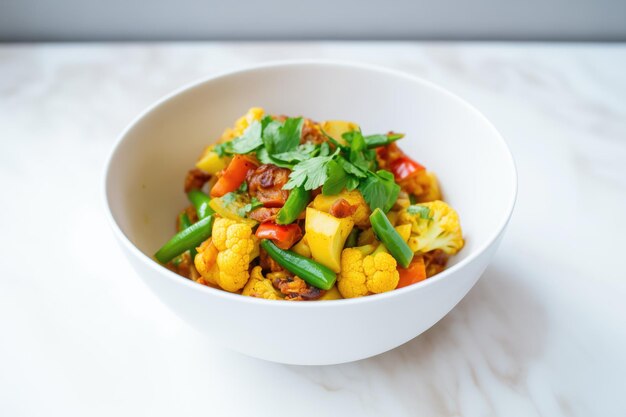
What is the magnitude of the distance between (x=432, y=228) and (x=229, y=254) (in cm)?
53

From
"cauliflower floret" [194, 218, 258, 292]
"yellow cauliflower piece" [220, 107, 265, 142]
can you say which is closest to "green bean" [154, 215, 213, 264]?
"cauliflower floret" [194, 218, 258, 292]

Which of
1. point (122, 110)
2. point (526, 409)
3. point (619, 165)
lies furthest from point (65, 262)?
Answer: point (619, 165)

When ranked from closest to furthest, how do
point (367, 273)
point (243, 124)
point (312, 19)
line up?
point (367, 273) < point (243, 124) < point (312, 19)

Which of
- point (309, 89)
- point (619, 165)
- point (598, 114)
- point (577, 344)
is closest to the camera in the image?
point (577, 344)

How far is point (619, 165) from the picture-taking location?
2.12m

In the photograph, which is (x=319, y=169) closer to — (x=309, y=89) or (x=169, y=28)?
(x=309, y=89)

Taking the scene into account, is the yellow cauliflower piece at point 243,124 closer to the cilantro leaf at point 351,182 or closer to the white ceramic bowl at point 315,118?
the white ceramic bowl at point 315,118

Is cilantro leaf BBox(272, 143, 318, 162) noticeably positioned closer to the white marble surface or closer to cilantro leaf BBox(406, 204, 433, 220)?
cilantro leaf BBox(406, 204, 433, 220)

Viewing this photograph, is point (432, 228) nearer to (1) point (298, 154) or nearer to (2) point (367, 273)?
(2) point (367, 273)

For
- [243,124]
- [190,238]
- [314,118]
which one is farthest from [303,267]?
[314,118]

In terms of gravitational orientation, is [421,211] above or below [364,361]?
above

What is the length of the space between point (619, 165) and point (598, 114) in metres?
0.31

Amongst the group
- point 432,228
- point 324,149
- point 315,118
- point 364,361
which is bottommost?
point 364,361

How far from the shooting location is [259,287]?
1438 millimetres
